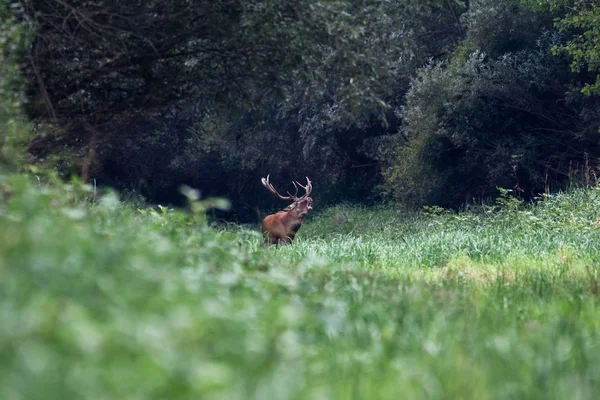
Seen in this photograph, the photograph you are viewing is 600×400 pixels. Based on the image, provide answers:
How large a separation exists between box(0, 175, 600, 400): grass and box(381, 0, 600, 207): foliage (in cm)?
1603

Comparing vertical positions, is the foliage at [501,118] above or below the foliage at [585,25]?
below

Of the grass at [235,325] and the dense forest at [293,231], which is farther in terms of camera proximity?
the dense forest at [293,231]

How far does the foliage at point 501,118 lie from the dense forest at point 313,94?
0.06 meters

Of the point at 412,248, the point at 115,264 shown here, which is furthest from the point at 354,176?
the point at 115,264

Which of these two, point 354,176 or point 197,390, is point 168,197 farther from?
point 197,390

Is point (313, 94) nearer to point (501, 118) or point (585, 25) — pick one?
point (585, 25)

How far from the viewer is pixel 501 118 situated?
24.2 m

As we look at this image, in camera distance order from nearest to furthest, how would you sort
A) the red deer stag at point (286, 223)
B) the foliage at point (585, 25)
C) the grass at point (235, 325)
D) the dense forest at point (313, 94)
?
the grass at point (235, 325) → the dense forest at point (313, 94) → the red deer stag at point (286, 223) → the foliage at point (585, 25)

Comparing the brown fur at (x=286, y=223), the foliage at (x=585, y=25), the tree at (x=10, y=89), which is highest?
the tree at (x=10, y=89)

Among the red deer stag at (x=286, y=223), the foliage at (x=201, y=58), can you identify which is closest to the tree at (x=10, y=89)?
the foliage at (x=201, y=58)

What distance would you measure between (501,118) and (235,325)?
21.9m

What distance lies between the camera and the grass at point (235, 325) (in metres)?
2.77

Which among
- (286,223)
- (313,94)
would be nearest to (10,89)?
(313,94)

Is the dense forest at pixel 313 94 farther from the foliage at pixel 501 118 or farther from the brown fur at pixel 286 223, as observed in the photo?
the brown fur at pixel 286 223
